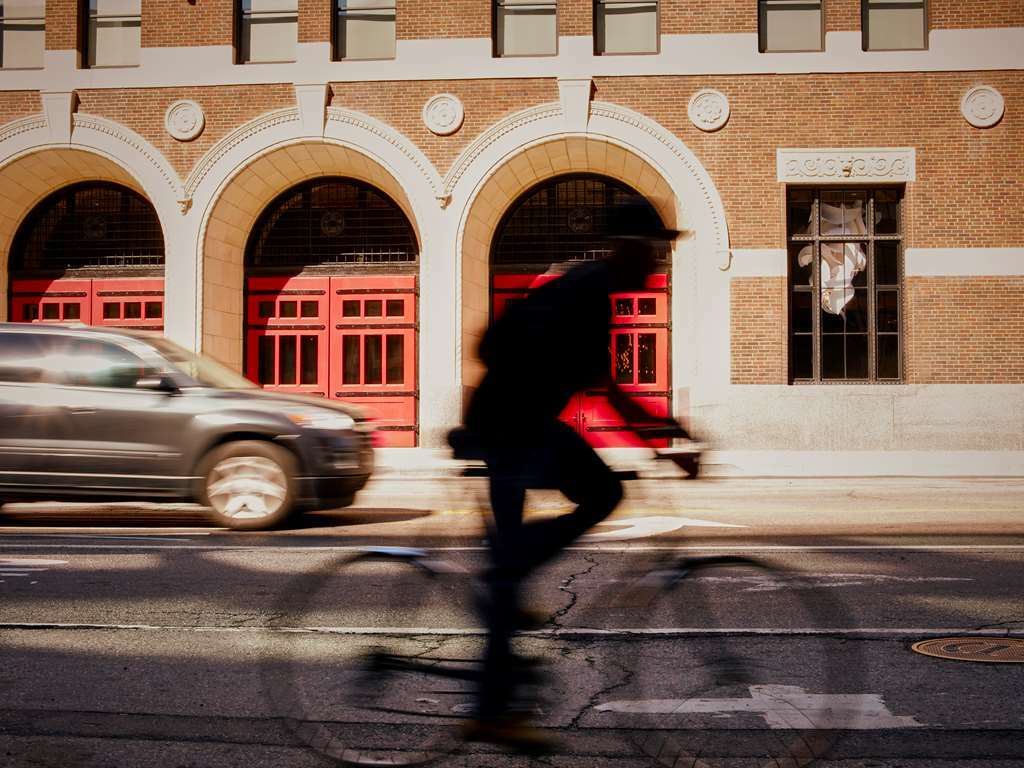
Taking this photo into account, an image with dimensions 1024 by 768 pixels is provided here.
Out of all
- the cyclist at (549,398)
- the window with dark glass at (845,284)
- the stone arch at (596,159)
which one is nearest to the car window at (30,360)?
the cyclist at (549,398)

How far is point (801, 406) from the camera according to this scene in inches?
701

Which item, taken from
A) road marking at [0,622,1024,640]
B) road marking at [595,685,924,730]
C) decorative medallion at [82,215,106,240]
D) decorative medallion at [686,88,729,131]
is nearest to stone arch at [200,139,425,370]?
decorative medallion at [82,215,106,240]

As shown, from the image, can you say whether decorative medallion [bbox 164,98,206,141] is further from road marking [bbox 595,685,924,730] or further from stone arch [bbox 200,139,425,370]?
road marking [bbox 595,685,924,730]

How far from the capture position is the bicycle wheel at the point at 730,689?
351 centimetres

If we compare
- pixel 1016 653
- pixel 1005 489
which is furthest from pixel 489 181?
pixel 1016 653

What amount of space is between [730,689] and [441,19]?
55.0 ft

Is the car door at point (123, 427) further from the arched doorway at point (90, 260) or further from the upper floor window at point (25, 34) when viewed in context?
the upper floor window at point (25, 34)

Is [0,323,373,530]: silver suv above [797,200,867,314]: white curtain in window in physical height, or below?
below

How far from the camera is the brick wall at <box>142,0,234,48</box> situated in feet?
61.9

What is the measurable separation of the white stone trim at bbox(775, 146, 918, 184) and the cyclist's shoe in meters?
16.0

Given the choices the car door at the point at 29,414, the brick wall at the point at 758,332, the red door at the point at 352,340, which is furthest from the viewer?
the red door at the point at 352,340

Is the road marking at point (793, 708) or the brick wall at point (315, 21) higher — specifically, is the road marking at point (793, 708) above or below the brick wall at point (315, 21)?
below

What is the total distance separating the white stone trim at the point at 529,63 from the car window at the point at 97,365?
10389mm

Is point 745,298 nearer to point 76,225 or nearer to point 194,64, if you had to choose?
point 194,64
